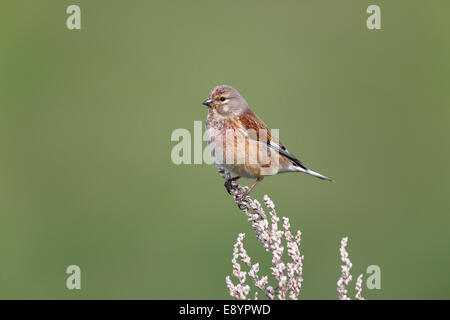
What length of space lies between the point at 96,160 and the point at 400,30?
5270 mm

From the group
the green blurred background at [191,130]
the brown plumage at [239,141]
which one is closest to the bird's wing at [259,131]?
the brown plumage at [239,141]

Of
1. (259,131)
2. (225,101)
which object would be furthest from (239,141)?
(225,101)

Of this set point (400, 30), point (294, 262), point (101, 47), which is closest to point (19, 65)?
point (101, 47)

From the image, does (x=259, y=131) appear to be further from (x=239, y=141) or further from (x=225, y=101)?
(x=225, y=101)

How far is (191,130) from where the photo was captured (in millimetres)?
7707

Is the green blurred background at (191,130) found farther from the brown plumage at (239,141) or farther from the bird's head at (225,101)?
the bird's head at (225,101)

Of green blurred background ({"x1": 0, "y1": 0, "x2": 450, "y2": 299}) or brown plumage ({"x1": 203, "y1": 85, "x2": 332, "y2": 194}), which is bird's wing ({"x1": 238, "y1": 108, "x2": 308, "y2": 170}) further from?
green blurred background ({"x1": 0, "y1": 0, "x2": 450, "y2": 299})

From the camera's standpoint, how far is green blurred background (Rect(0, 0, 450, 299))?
6.42 m

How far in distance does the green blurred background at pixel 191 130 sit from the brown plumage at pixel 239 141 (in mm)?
1462

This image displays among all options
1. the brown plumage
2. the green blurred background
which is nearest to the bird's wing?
the brown plumage

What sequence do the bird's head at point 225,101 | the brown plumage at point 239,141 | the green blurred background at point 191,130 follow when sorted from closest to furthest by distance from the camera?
the brown plumage at point 239,141, the bird's head at point 225,101, the green blurred background at point 191,130

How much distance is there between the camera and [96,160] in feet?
27.4

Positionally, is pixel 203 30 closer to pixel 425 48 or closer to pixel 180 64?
pixel 180 64

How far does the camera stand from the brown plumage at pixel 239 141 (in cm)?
454
